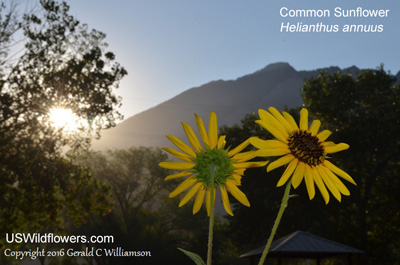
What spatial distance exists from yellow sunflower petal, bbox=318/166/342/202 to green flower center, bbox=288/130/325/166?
37 millimetres

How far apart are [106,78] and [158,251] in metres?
31.7

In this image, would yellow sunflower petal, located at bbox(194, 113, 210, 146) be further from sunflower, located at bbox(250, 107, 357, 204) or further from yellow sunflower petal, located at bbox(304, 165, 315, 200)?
yellow sunflower petal, located at bbox(304, 165, 315, 200)

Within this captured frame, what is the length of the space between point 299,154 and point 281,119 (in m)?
0.13

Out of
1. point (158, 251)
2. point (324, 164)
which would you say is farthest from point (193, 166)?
point (158, 251)

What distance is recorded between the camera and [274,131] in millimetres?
1208

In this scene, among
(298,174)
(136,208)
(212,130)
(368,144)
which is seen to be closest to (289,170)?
(298,174)

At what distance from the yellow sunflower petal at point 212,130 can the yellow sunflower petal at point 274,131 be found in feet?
0.45

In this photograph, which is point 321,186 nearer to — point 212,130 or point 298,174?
point 298,174

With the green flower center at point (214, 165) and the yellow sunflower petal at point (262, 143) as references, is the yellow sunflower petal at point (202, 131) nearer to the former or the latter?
the green flower center at point (214, 165)

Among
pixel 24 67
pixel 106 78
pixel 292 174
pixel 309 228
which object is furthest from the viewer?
pixel 309 228

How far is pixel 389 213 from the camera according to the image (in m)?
33.4

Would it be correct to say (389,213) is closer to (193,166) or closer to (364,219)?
(364,219)

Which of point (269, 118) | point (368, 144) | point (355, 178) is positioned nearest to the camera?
point (269, 118)

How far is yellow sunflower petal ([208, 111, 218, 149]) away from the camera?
4.13ft
